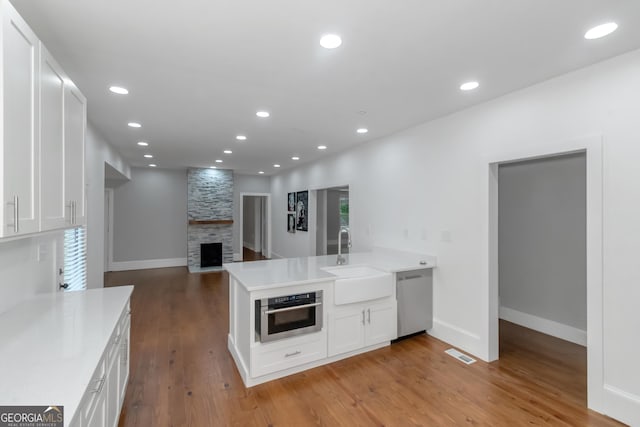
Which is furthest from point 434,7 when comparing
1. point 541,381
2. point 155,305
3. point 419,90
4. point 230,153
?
point 155,305

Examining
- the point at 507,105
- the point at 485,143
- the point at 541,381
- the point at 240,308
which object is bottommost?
the point at 541,381

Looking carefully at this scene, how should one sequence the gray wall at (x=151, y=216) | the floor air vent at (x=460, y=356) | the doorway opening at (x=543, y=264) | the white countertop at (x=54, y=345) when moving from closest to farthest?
the white countertop at (x=54, y=345) → the floor air vent at (x=460, y=356) → the doorway opening at (x=543, y=264) → the gray wall at (x=151, y=216)

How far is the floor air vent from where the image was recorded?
9.87ft

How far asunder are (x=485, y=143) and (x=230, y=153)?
431 centimetres

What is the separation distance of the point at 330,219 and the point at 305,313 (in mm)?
4994

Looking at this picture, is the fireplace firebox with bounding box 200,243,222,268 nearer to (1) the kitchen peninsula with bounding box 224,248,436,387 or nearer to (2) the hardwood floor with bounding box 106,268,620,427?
(2) the hardwood floor with bounding box 106,268,620,427

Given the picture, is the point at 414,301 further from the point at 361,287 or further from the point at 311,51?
the point at 311,51

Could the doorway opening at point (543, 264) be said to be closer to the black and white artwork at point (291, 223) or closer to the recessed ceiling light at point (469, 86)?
the recessed ceiling light at point (469, 86)

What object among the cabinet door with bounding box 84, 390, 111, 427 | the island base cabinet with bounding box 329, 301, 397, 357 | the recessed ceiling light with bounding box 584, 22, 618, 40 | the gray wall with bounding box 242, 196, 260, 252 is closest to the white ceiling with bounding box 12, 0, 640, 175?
the recessed ceiling light with bounding box 584, 22, 618, 40

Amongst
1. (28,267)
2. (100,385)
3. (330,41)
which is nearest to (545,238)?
(330,41)

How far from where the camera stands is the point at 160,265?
26.0ft

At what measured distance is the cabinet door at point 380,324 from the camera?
3.16 metres

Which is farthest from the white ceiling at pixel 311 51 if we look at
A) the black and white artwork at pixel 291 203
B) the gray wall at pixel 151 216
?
the gray wall at pixel 151 216

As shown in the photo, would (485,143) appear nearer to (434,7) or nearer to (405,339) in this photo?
(434,7)
